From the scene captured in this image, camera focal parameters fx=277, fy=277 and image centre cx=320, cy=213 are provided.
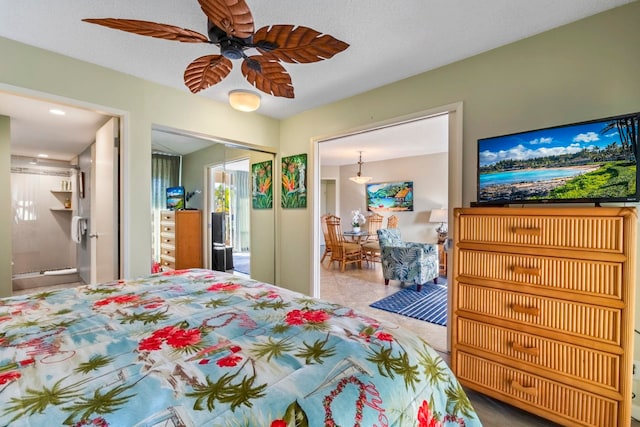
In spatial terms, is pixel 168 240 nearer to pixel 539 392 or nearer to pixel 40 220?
pixel 539 392

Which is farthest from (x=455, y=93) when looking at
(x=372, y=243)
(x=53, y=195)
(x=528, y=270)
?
(x=53, y=195)

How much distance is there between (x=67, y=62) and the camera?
2.20 meters

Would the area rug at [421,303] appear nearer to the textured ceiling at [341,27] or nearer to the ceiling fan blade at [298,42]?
the textured ceiling at [341,27]

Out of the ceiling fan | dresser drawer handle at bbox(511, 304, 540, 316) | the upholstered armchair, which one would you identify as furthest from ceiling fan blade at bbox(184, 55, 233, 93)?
the upholstered armchair

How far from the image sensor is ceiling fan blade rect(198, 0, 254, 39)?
46.5 inches

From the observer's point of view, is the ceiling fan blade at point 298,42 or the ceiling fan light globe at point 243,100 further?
the ceiling fan light globe at point 243,100

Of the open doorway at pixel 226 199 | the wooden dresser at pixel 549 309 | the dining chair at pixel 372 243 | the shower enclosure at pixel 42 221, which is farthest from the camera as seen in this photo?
the dining chair at pixel 372 243

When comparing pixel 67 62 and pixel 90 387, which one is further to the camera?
pixel 67 62

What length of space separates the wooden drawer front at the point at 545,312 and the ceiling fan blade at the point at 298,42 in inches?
65.5

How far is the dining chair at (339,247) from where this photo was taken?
5.58 metres

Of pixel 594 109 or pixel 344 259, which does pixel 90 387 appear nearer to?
pixel 594 109

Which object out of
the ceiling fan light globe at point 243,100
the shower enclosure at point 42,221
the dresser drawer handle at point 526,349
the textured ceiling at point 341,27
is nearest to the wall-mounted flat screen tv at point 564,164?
the textured ceiling at point 341,27

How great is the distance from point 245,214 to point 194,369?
353 cm

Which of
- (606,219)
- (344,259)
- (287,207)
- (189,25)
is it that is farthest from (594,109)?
(344,259)
